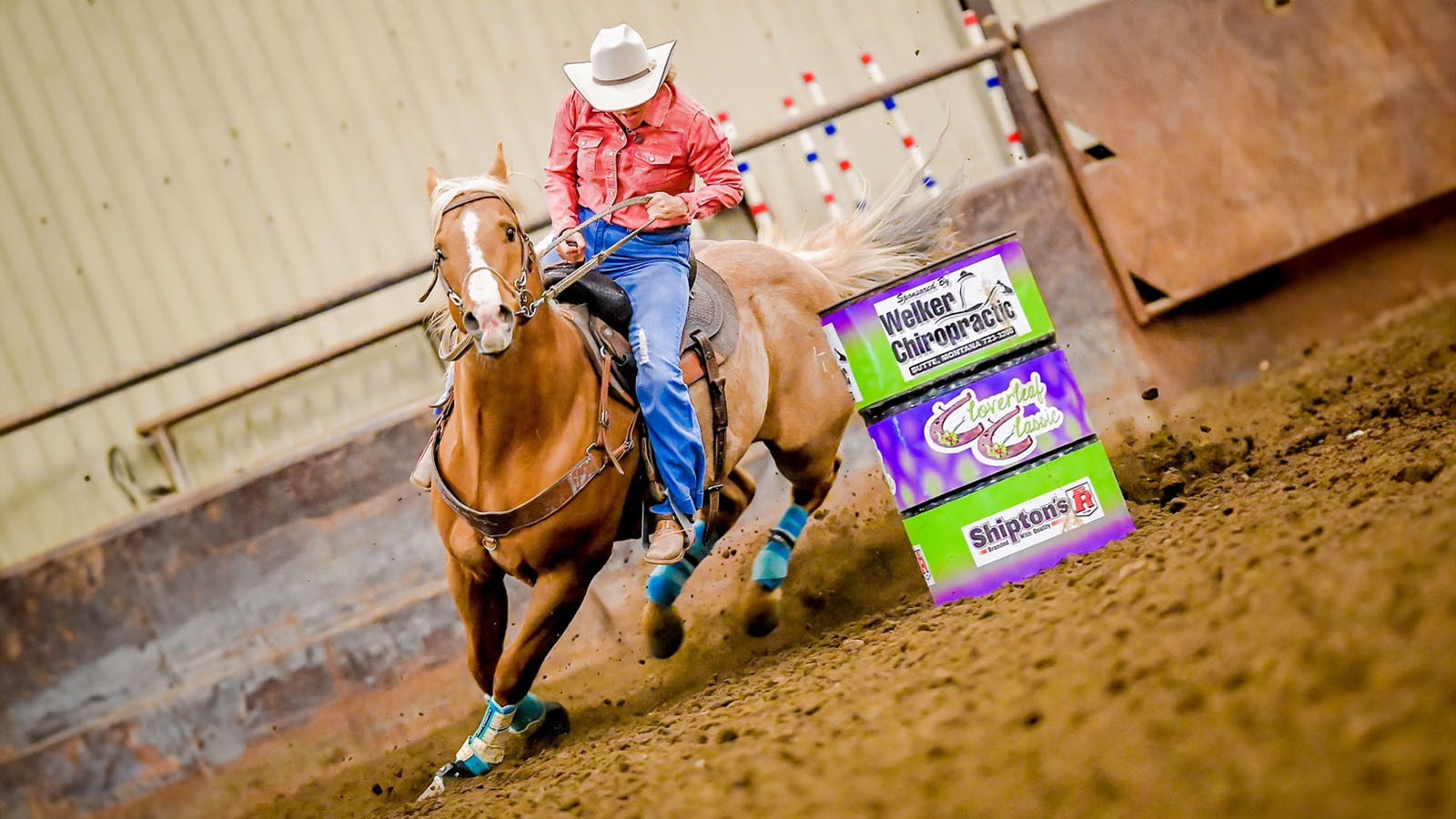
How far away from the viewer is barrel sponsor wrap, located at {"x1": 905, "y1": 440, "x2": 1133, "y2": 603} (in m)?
3.54

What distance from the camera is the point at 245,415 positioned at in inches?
275

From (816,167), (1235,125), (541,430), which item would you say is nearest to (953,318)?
(541,430)

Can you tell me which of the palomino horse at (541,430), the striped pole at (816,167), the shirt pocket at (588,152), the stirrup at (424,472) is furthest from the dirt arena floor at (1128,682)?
the striped pole at (816,167)

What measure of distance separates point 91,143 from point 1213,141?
6.57 metres

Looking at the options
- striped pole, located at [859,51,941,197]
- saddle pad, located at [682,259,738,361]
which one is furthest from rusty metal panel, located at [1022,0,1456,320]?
saddle pad, located at [682,259,738,361]

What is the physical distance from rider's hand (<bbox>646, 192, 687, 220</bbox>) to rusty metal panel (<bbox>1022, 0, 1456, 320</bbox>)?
2.56 meters

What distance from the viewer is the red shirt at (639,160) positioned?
11.7ft

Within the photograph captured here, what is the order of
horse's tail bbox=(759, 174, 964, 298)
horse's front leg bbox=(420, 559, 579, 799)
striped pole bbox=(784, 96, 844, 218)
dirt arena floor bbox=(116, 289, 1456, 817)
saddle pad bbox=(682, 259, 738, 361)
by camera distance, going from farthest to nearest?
striped pole bbox=(784, 96, 844, 218) < horse's tail bbox=(759, 174, 964, 298) < saddle pad bbox=(682, 259, 738, 361) < horse's front leg bbox=(420, 559, 579, 799) < dirt arena floor bbox=(116, 289, 1456, 817)

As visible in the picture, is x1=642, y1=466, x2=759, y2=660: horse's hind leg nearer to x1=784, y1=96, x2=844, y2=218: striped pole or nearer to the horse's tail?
the horse's tail

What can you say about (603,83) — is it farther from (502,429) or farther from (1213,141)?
(1213,141)

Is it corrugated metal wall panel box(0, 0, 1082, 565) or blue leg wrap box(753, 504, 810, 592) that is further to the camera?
corrugated metal wall panel box(0, 0, 1082, 565)

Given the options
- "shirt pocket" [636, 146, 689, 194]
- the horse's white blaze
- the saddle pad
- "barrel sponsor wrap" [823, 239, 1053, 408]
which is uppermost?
"shirt pocket" [636, 146, 689, 194]

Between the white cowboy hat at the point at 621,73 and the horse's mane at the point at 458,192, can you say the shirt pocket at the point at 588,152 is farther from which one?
the horse's mane at the point at 458,192

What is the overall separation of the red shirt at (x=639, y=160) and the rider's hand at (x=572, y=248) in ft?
0.16
